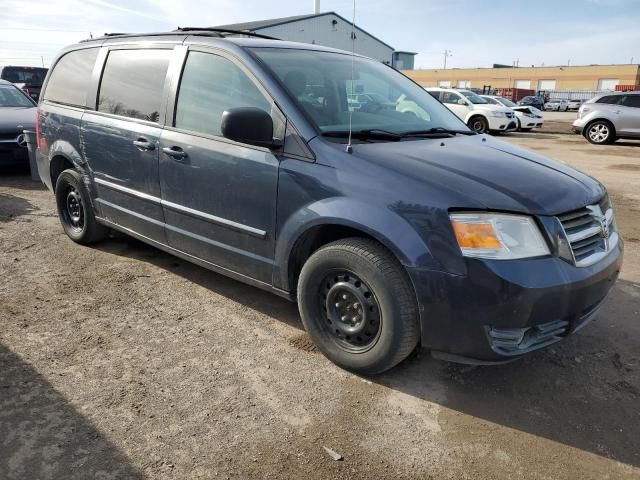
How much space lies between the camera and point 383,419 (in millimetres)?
2551

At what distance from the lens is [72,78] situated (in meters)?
4.75

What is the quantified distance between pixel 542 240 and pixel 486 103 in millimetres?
17140

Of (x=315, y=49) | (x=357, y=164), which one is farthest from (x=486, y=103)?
(x=357, y=164)

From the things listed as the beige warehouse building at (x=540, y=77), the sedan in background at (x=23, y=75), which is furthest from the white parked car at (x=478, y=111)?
the beige warehouse building at (x=540, y=77)

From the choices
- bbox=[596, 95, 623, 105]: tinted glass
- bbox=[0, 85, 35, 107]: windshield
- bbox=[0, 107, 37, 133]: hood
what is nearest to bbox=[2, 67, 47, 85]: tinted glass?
bbox=[0, 85, 35, 107]: windshield

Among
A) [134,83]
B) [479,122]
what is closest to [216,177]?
[134,83]

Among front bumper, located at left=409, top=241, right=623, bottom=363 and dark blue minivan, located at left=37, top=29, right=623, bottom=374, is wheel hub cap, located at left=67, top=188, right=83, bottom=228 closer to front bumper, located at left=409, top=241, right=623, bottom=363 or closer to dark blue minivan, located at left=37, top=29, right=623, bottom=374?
dark blue minivan, located at left=37, top=29, right=623, bottom=374

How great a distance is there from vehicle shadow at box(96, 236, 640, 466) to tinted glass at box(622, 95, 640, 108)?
554 inches

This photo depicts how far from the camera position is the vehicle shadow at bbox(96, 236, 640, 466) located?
2.49m

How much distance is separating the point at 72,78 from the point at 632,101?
51.5ft

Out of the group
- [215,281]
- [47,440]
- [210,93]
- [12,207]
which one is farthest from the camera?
[12,207]

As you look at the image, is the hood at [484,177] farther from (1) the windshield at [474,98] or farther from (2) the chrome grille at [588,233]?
(1) the windshield at [474,98]

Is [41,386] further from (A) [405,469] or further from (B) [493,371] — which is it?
(B) [493,371]

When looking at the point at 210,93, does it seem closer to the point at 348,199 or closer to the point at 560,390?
the point at 348,199
